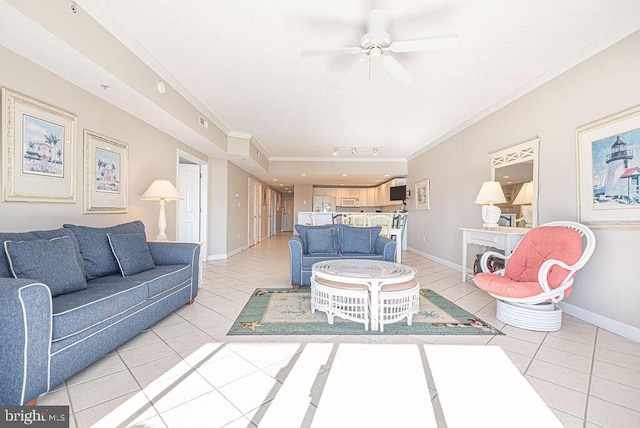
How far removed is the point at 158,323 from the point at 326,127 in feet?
13.5

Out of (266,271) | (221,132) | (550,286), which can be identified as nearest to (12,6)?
(221,132)

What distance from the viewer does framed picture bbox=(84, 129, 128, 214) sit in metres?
2.91

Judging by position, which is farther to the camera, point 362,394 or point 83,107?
point 83,107

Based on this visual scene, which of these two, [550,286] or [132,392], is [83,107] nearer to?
[132,392]

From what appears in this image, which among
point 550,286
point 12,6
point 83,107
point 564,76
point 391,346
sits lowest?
point 391,346

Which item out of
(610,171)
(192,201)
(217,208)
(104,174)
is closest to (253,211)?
(217,208)

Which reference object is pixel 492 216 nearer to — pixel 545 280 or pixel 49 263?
pixel 545 280

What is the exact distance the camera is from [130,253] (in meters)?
2.62

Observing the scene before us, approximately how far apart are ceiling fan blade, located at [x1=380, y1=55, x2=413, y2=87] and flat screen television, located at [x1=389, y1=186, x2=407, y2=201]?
18.7 feet

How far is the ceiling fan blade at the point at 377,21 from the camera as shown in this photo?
213 cm

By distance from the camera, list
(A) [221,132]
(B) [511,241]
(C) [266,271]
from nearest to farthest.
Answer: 1. (B) [511,241]
2. (C) [266,271]
3. (A) [221,132]

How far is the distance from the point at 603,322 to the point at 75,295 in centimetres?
426

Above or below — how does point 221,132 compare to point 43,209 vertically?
above

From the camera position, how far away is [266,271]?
4945mm
